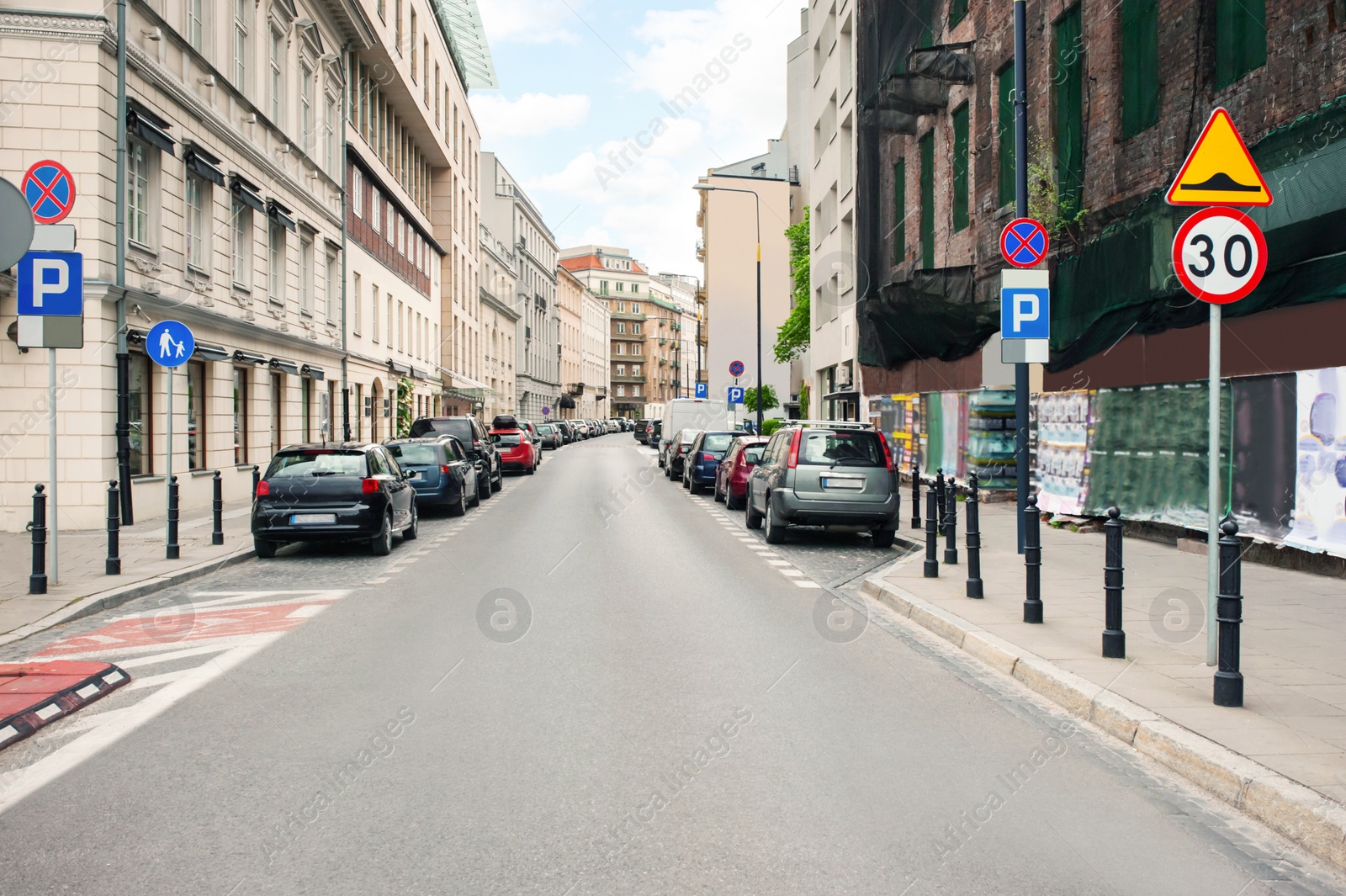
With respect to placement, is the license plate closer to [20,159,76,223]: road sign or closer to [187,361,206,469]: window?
[20,159,76,223]: road sign

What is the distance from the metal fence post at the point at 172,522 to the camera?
12.7 m

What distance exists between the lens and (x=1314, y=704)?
19.4ft

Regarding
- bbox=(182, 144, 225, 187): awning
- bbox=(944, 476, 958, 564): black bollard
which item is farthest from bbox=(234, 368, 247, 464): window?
bbox=(944, 476, 958, 564): black bollard

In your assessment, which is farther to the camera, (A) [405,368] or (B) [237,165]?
(A) [405,368]

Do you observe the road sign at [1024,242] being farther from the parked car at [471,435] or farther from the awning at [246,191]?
the awning at [246,191]

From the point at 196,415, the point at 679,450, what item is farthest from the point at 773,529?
the point at 679,450

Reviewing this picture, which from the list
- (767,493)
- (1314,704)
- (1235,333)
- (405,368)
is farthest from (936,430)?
(405,368)

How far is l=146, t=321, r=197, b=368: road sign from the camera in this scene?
1361cm

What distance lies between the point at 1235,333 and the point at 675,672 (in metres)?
8.19

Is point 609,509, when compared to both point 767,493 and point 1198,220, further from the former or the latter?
point 1198,220

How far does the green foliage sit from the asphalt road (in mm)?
45604

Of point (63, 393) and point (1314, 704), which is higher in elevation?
point (63, 393)

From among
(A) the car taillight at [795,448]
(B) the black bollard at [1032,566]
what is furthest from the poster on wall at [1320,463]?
(A) the car taillight at [795,448]

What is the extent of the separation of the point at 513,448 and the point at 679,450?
7.09 metres
